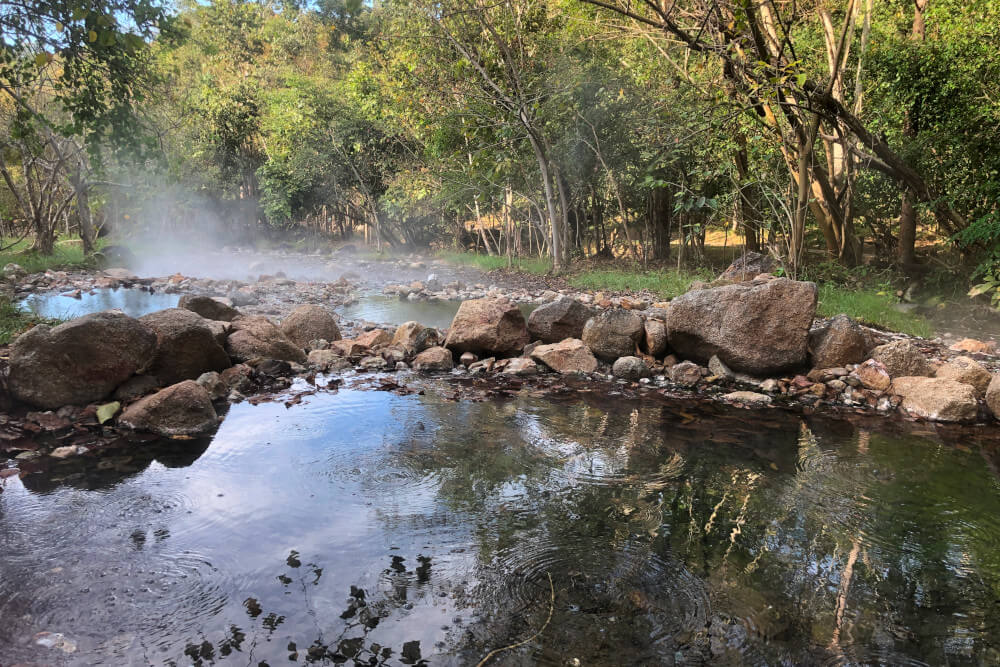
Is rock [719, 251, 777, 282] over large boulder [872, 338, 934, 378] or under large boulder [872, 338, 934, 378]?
over

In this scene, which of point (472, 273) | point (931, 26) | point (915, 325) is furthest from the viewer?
point (472, 273)

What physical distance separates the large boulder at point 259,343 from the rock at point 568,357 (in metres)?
2.87

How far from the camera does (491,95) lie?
1525 centimetres

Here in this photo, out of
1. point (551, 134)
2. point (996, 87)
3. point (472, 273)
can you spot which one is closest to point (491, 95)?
point (551, 134)

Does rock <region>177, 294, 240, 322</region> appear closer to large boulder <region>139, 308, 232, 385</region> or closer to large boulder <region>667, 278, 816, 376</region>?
large boulder <region>139, 308, 232, 385</region>

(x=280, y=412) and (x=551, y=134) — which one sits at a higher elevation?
(x=551, y=134)

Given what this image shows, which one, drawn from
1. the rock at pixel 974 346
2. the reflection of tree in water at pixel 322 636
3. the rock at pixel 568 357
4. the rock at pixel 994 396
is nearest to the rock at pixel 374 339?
the rock at pixel 568 357

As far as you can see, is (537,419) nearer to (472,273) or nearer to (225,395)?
(225,395)

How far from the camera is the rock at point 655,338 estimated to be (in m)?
7.96

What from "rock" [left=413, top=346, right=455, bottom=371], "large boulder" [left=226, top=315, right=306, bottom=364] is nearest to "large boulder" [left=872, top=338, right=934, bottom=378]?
"rock" [left=413, top=346, right=455, bottom=371]

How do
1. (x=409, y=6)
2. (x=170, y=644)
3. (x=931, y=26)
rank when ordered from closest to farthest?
(x=170, y=644)
(x=931, y=26)
(x=409, y=6)

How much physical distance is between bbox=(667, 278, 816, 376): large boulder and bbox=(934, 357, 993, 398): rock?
4.47ft

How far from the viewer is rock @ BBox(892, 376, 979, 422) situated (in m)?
6.14

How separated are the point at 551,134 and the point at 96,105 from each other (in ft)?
38.9
